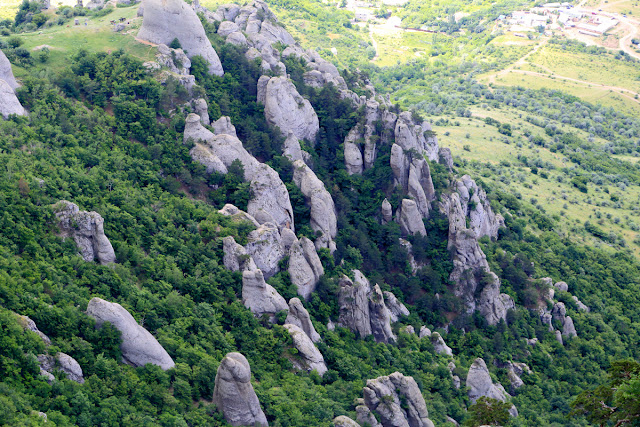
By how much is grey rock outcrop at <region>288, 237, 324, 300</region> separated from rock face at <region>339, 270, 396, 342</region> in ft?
12.2

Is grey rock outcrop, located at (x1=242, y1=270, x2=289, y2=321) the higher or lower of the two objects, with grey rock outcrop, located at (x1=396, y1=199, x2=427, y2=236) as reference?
higher

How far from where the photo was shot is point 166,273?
6250 cm

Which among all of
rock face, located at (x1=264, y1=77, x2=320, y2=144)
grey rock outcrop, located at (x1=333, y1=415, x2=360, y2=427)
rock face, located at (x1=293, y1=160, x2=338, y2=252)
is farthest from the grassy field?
grey rock outcrop, located at (x1=333, y1=415, x2=360, y2=427)

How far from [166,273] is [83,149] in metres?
18.4

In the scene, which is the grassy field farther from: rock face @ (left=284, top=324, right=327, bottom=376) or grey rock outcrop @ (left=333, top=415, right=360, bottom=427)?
grey rock outcrop @ (left=333, top=415, right=360, bottom=427)

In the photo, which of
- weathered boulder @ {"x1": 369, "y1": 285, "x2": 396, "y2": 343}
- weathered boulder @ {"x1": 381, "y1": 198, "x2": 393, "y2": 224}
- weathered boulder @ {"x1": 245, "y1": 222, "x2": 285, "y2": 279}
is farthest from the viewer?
weathered boulder @ {"x1": 381, "y1": 198, "x2": 393, "y2": 224}

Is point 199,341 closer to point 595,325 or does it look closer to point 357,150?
Result: point 357,150

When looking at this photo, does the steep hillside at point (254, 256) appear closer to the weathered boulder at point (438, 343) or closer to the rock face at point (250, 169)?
the rock face at point (250, 169)

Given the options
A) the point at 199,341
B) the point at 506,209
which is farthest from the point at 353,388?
the point at 506,209

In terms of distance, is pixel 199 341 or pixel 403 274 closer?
pixel 199 341

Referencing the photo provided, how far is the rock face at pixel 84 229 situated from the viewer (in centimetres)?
5788

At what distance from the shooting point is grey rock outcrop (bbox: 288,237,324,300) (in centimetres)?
7294

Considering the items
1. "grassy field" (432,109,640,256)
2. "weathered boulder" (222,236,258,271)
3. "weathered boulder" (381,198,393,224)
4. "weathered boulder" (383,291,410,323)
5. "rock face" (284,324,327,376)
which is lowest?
"grassy field" (432,109,640,256)

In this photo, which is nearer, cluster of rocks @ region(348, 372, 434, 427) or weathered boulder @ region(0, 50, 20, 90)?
cluster of rocks @ region(348, 372, 434, 427)
